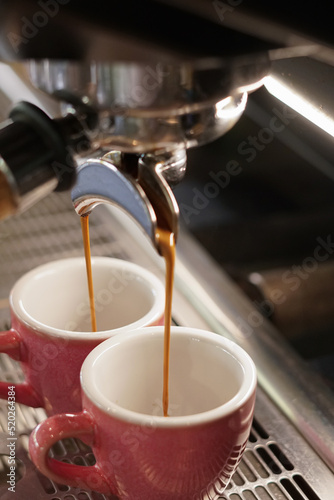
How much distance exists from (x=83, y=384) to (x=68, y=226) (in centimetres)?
42

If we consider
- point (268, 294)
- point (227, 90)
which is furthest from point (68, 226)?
point (227, 90)

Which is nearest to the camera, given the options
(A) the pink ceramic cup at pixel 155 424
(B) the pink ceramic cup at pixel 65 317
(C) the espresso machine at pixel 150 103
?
(C) the espresso machine at pixel 150 103

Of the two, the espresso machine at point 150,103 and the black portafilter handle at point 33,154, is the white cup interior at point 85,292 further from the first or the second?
the black portafilter handle at point 33,154

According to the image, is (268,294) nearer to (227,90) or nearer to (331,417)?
(331,417)

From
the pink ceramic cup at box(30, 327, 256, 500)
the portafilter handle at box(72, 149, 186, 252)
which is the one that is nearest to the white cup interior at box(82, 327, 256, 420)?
the pink ceramic cup at box(30, 327, 256, 500)

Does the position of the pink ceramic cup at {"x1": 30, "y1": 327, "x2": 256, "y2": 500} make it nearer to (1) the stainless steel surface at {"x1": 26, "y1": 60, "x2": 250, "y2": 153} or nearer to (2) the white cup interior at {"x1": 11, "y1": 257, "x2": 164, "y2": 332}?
(2) the white cup interior at {"x1": 11, "y1": 257, "x2": 164, "y2": 332}

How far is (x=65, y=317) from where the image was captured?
0.68 metres

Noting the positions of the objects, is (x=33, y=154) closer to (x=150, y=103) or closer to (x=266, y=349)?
(x=150, y=103)

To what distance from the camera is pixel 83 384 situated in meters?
0.51

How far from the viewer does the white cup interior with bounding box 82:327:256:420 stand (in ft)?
Result: 1.75

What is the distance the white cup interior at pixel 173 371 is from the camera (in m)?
0.53

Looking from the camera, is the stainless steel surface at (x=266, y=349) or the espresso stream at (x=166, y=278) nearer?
the espresso stream at (x=166, y=278)

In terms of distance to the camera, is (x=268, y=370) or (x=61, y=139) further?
(x=268, y=370)

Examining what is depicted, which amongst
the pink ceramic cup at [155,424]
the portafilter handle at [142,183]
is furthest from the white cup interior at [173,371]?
the portafilter handle at [142,183]
